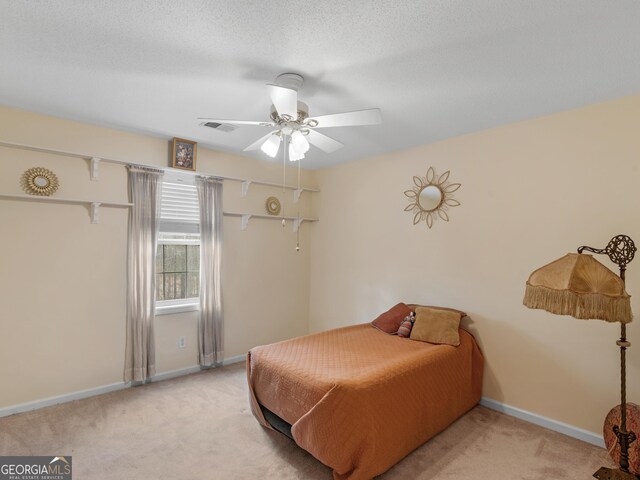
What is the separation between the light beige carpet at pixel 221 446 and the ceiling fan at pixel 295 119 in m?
2.13

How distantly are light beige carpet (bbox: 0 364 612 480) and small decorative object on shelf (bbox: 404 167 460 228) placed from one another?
1847 millimetres

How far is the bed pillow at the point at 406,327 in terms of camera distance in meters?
3.12

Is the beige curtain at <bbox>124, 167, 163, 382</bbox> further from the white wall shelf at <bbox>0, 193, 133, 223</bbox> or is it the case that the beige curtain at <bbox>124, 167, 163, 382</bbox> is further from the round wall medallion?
the round wall medallion

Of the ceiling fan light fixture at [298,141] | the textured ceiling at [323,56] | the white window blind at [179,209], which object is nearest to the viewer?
the textured ceiling at [323,56]

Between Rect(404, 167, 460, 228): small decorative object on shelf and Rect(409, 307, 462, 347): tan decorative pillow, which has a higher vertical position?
Rect(404, 167, 460, 228): small decorative object on shelf

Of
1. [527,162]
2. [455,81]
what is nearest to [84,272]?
[455,81]

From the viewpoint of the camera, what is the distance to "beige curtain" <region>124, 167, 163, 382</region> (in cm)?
327

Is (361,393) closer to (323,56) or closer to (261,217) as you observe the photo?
(323,56)

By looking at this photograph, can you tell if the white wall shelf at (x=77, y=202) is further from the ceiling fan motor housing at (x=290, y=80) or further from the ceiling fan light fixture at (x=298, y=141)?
the ceiling fan motor housing at (x=290, y=80)

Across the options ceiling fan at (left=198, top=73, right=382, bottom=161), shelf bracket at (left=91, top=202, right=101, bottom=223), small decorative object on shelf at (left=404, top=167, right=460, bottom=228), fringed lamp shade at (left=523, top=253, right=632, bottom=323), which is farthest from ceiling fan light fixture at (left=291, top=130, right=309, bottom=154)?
shelf bracket at (left=91, top=202, right=101, bottom=223)

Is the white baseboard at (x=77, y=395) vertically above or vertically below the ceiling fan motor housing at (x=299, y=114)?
below

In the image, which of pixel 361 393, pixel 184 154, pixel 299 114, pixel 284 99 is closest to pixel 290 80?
pixel 299 114

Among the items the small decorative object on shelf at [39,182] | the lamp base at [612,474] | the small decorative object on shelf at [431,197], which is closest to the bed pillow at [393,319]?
the small decorative object on shelf at [431,197]

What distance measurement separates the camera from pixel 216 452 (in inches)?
91.0
